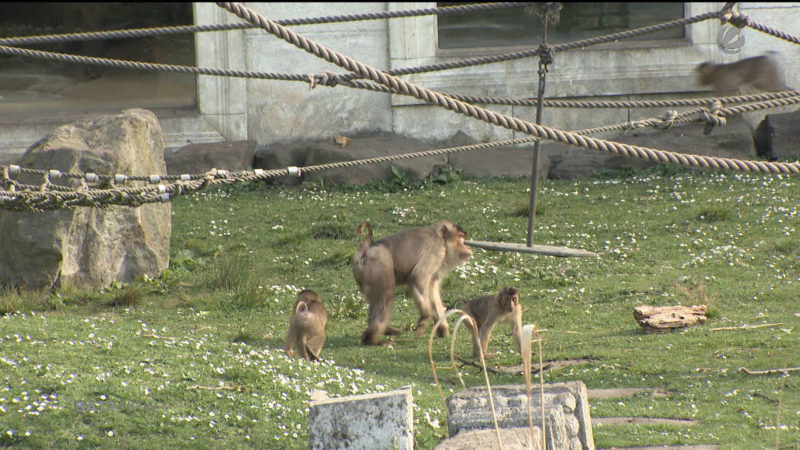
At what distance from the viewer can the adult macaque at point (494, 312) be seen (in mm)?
7020

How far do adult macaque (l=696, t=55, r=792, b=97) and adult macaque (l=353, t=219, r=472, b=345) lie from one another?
6.58 m

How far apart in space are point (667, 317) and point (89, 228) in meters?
5.55

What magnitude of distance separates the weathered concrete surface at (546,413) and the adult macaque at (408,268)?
3.11 meters

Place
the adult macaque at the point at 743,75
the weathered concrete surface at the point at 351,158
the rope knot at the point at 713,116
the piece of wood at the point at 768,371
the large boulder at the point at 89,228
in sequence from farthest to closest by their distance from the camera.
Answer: the weathered concrete surface at the point at 351,158, the adult macaque at the point at 743,75, the large boulder at the point at 89,228, the rope knot at the point at 713,116, the piece of wood at the point at 768,371

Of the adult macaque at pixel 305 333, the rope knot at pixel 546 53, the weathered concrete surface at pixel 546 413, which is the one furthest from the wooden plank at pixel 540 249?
the weathered concrete surface at pixel 546 413

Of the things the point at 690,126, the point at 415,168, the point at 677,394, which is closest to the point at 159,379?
the point at 677,394

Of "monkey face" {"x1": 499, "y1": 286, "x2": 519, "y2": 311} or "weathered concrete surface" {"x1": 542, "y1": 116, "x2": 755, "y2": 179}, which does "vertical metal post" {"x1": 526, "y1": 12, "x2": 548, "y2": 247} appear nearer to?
"monkey face" {"x1": 499, "y1": 286, "x2": 519, "y2": 311}

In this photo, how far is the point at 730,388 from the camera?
19.4 ft

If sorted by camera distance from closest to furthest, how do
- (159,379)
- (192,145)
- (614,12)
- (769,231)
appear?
(159,379), (769,231), (192,145), (614,12)

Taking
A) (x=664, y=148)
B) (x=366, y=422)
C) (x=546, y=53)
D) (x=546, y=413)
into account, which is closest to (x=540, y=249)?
(x=546, y=53)

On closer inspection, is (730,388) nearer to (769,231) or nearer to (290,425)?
(290,425)

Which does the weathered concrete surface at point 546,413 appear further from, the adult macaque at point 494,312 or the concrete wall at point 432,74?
the concrete wall at point 432,74

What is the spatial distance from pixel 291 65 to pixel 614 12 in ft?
18.6

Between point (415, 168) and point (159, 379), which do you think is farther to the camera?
point (415, 168)
